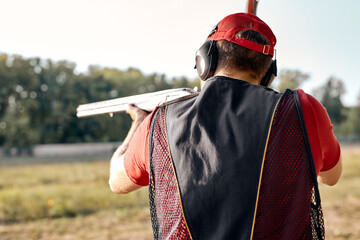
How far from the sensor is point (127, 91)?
44.4 feet

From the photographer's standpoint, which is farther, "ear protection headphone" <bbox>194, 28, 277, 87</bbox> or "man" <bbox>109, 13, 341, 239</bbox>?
"ear protection headphone" <bbox>194, 28, 277, 87</bbox>

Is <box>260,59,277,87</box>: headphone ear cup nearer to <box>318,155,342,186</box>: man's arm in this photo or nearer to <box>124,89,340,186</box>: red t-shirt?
<box>124,89,340,186</box>: red t-shirt

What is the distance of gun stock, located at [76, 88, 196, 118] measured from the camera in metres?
1.68

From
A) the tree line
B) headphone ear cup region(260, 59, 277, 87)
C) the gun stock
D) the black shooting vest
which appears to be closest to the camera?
the black shooting vest

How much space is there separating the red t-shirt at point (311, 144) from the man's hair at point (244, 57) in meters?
0.17

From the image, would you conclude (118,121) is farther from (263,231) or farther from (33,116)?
(263,231)

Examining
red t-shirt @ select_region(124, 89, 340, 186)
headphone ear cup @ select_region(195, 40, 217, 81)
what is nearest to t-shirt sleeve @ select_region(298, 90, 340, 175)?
red t-shirt @ select_region(124, 89, 340, 186)

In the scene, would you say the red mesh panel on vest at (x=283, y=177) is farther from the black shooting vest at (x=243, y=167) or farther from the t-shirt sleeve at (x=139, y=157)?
the t-shirt sleeve at (x=139, y=157)

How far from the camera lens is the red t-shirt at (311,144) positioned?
944mm

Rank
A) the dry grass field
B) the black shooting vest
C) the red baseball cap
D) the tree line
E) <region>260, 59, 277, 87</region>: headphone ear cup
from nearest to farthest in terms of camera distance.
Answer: the black shooting vest → the red baseball cap → <region>260, 59, 277, 87</region>: headphone ear cup → the dry grass field → the tree line

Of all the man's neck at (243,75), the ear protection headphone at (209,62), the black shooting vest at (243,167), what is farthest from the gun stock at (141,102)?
the black shooting vest at (243,167)

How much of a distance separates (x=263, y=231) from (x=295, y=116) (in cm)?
35

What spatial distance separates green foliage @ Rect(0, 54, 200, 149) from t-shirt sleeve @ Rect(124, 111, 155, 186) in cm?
1243

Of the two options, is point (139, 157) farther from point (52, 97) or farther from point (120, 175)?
point (52, 97)
